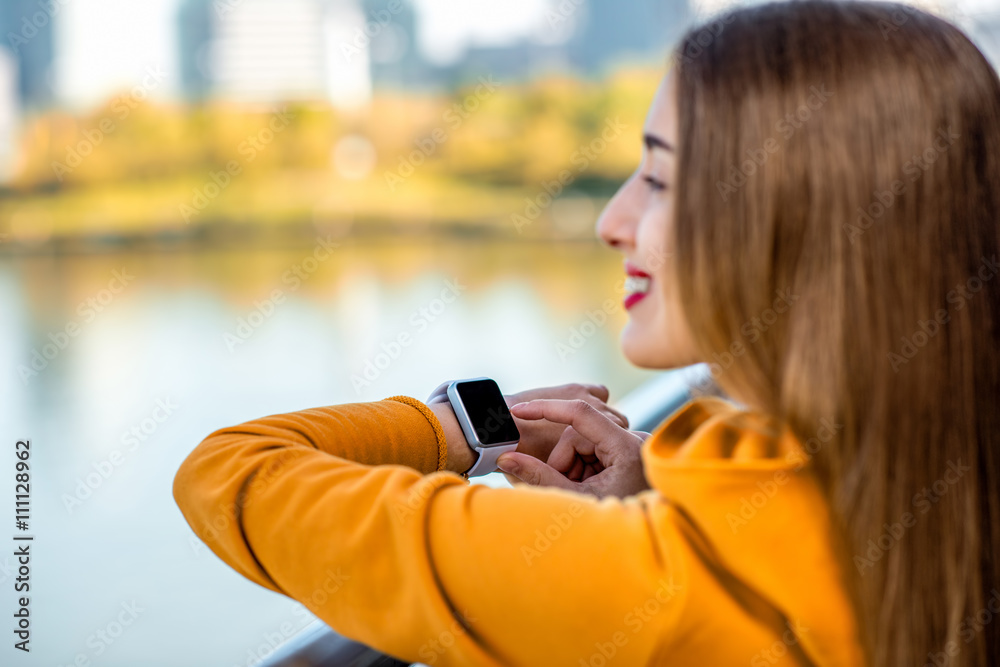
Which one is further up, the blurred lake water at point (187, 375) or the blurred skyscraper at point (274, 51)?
the blurred skyscraper at point (274, 51)

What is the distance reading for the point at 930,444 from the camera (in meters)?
0.52

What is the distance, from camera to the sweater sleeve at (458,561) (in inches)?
19.2

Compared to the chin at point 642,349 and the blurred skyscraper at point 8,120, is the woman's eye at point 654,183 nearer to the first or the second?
the chin at point 642,349

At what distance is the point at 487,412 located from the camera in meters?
0.73

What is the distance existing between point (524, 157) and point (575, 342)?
10.7m

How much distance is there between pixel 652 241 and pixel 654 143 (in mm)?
57

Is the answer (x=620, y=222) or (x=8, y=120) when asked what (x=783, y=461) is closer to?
(x=620, y=222)

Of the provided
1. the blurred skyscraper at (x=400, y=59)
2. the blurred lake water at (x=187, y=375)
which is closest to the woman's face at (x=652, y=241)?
the blurred lake water at (x=187, y=375)

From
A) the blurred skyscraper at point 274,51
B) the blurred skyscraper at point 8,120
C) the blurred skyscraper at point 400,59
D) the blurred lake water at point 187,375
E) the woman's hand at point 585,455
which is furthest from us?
the blurred skyscraper at point 400,59

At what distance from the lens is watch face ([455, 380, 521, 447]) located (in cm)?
71

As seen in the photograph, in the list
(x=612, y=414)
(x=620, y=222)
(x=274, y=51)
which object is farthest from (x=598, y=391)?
(x=274, y=51)

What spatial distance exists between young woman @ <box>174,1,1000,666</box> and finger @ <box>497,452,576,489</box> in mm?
151

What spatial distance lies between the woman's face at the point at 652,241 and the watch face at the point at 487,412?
135 mm

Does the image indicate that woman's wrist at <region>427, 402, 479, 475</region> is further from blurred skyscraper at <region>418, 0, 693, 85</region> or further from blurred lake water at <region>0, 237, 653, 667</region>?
blurred skyscraper at <region>418, 0, 693, 85</region>
